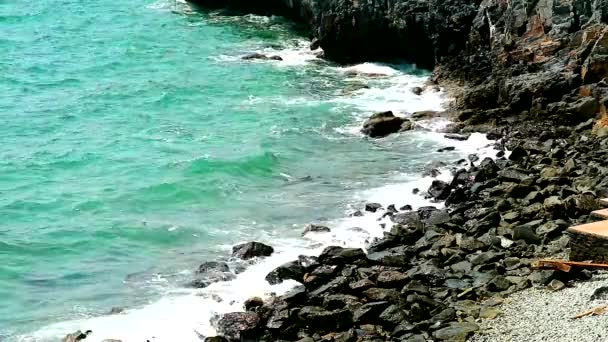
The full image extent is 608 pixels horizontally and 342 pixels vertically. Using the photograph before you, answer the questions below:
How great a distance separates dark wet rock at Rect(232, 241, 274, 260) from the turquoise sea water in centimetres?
79

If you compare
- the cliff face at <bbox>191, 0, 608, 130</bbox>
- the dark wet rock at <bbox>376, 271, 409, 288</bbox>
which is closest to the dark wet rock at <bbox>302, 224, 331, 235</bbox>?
the dark wet rock at <bbox>376, 271, 409, 288</bbox>

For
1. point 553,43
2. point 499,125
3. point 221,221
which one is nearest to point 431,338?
point 221,221

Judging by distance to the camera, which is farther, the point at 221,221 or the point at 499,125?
the point at 499,125

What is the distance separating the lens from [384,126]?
109 feet

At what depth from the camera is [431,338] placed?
627 inches

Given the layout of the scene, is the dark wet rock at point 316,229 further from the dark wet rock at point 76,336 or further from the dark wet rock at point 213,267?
the dark wet rock at point 76,336

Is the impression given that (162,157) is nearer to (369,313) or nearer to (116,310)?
(116,310)

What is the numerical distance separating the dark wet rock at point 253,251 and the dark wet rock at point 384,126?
36.9 feet

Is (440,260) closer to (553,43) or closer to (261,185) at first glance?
(261,185)

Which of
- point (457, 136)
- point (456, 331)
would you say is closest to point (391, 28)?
point (457, 136)

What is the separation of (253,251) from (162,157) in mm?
10564

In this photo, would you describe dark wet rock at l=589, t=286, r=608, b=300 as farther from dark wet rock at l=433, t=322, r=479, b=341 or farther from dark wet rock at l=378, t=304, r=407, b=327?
dark wet rock at l=378, t=304, r=407, b=327

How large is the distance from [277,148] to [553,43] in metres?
10.8

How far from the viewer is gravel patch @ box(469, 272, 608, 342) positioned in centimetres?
1427
